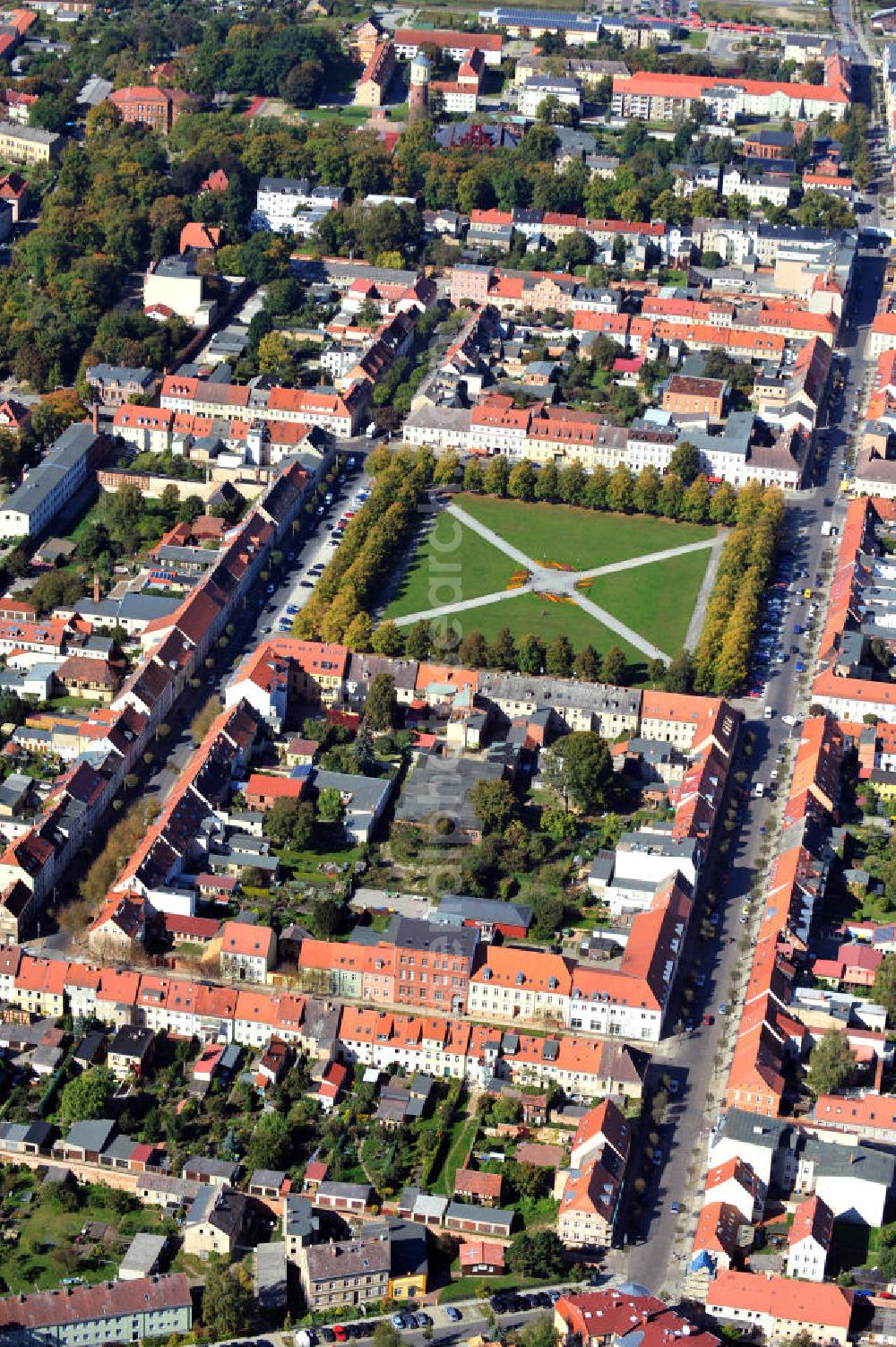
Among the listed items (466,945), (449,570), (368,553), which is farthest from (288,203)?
(466,945)

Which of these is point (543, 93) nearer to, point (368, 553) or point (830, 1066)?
point (368, 553)

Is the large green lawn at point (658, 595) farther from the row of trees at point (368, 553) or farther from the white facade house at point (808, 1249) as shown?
the white facade house at point (808, 1249)

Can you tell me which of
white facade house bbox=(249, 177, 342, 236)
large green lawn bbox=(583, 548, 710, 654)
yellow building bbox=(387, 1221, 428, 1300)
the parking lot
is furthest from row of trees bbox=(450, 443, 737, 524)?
yellow building bbox=(387, 1221, 428, 1300)

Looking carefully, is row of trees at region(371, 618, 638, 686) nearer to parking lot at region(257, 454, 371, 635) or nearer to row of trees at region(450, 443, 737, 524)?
parking lot at region(257, 454, 371, 635)

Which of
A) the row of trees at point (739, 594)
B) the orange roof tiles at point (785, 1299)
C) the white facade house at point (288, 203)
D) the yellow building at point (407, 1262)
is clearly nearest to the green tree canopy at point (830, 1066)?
the orange roof tiles at point (785, 1299)

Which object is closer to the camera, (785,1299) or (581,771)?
(785,1299)
